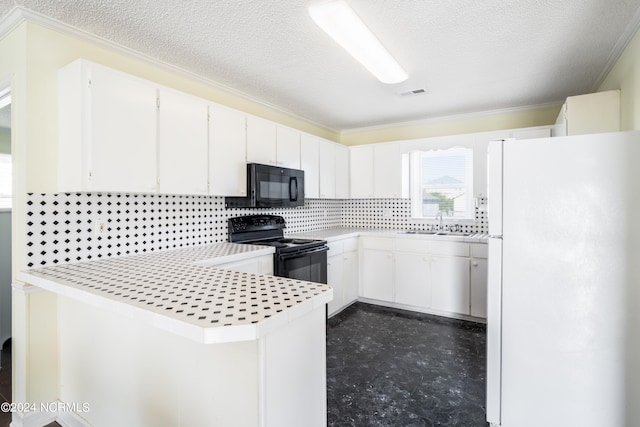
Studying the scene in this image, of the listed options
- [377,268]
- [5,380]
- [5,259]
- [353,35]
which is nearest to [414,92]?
[353,35]

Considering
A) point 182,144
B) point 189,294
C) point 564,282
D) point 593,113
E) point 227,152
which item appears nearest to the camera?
point 189,294

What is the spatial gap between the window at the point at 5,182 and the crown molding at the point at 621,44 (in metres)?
5.35

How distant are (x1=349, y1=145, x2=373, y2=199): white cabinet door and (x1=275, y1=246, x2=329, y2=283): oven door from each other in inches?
→ 55.7

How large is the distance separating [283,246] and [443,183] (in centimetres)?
248

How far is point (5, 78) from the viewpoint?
6.48 feet

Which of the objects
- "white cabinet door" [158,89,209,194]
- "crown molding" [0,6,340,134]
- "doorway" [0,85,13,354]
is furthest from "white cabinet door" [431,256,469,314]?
"doorway" [0,85,13,354]

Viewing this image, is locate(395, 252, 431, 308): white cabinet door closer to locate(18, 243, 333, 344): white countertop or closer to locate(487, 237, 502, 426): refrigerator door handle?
locate(487, 237, 502, 426): refrigerator door handle

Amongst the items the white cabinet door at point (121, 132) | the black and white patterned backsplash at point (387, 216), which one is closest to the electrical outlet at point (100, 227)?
the white cabinet door at point (121, 132)

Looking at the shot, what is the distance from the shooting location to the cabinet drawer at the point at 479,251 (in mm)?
3400

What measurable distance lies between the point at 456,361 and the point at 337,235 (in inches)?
68.6

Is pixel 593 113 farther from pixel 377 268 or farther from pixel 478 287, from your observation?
pixel 377 268

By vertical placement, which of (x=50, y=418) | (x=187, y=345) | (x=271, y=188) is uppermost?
(x=271, y=188)

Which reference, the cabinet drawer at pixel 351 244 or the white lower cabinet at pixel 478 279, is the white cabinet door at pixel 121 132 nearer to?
the cabinet drawer at pixel 351 244

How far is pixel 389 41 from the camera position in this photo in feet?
7.22
